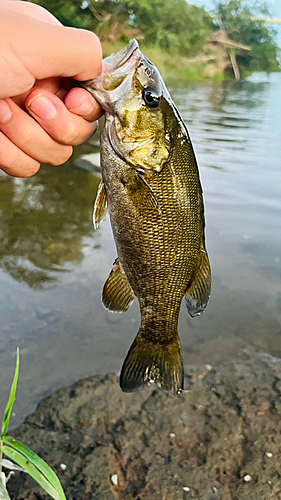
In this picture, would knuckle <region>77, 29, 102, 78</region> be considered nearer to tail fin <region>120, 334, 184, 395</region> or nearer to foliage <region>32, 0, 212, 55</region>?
tail fin <region>120, 334, 184, 395</region>

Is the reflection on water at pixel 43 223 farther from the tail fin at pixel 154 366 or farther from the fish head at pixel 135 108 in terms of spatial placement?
the fish head at pixel 135 108

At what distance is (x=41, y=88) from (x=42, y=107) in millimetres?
83

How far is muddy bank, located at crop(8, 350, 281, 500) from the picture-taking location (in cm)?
186

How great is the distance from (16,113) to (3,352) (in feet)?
6.12

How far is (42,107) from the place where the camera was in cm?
140

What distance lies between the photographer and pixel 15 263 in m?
3.91

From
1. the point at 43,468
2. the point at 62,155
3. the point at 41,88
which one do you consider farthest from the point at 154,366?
the point at 41,88

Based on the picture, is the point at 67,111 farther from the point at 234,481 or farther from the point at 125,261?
the point at 234,481

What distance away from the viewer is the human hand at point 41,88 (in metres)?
1.21

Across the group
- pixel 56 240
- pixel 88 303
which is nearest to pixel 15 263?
pixel 56 240

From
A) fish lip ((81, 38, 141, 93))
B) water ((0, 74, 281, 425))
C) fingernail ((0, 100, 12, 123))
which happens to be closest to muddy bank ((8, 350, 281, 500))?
water ((0, 74, 281, 425))

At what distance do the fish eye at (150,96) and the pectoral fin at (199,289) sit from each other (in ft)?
1.90

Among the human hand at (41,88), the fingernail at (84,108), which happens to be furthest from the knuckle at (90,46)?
the fingernail at (84,108)

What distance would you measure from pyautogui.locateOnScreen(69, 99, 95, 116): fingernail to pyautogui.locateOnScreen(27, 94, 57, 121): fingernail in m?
0.07
